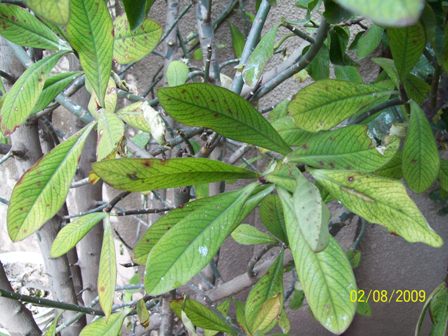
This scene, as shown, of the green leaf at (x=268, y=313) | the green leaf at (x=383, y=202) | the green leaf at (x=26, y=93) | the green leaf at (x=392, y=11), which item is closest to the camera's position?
the green leaf at (x=392, y=11)

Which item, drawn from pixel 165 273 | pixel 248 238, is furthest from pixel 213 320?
pixel 165 273

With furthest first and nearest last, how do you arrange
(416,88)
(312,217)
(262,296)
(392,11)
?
(262,296)
(416,88)
(312,217)
(392,11)

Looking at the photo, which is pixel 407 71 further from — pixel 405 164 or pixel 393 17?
pixel 393 17

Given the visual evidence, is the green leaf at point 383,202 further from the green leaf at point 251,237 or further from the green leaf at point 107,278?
the green leaf at point 251,237
